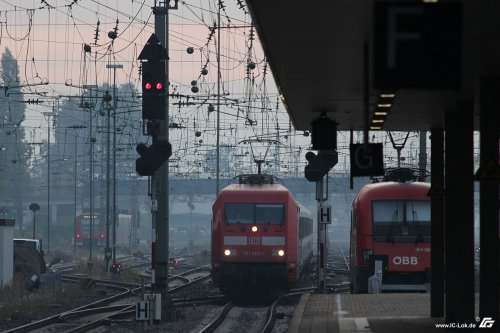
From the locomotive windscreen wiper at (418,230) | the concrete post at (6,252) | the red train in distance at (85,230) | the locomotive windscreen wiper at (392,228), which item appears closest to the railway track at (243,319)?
the locomotive windscreen wiper at (392,228)

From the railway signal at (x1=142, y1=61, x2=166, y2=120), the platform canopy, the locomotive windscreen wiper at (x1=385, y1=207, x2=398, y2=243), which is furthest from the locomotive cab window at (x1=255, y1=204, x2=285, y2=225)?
the platform canopy

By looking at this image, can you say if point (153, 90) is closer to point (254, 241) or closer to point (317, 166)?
point (317, 166)

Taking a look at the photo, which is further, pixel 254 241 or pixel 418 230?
pixel 254 241

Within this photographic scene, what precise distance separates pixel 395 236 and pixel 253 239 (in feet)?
16.7

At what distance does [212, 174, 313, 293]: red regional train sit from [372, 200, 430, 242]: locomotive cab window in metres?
4.31

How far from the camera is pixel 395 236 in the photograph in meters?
25.8

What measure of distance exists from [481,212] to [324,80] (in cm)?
263

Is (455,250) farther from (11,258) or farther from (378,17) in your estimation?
(11,258)

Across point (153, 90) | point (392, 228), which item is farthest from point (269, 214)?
point (153, 90)

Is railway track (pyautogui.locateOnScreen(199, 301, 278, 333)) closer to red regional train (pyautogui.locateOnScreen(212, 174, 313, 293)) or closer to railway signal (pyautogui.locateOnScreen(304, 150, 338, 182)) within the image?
red regional train (pyautogui.locateOnScreen(212, 174, 313, 293))

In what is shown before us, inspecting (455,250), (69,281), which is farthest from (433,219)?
(69,281)

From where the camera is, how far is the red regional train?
2959 centimetres

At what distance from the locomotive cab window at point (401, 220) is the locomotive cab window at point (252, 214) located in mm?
4378

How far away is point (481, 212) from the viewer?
14336 mm
